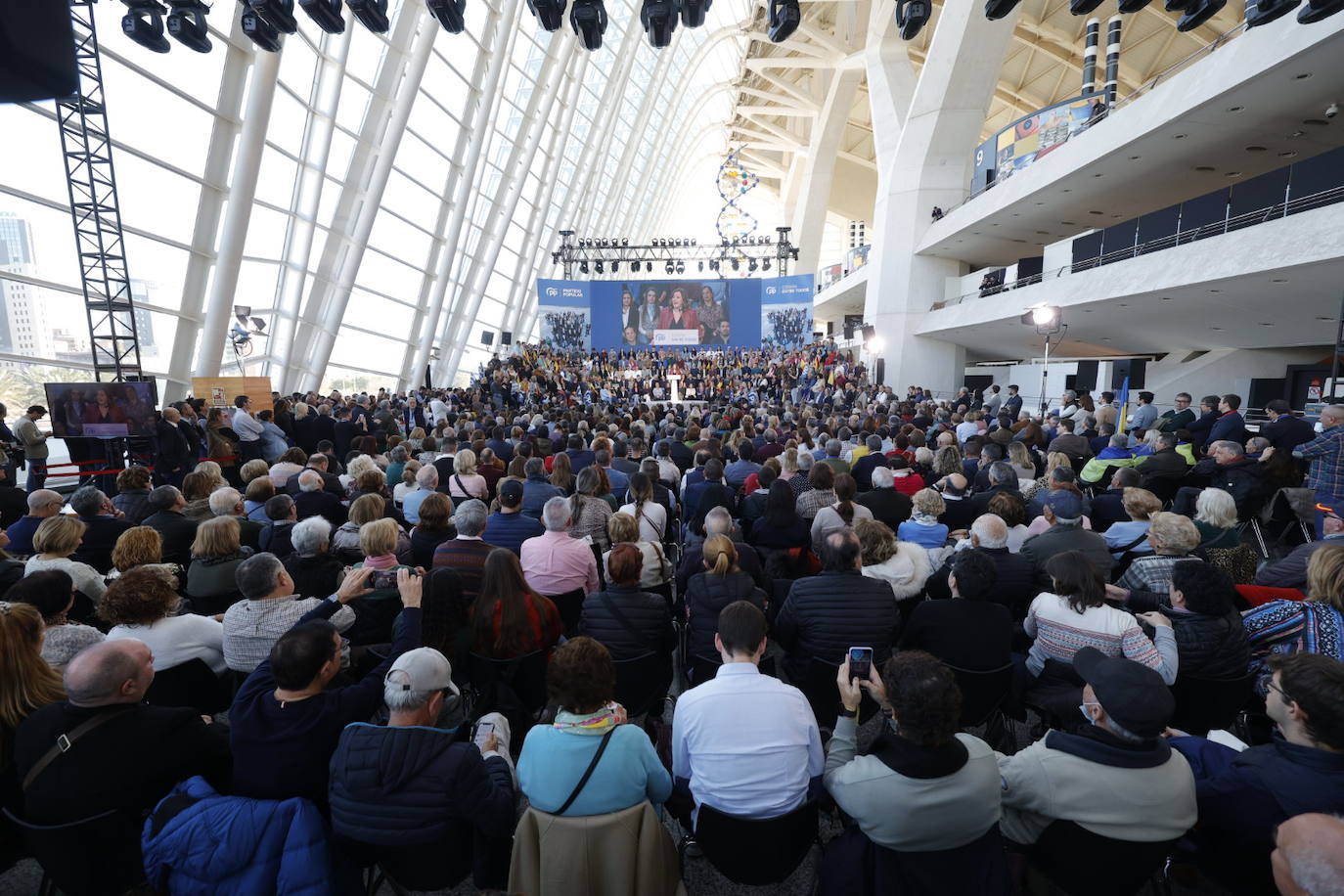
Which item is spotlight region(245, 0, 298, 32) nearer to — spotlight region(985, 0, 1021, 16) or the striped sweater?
spotlight region(985, 0, 1021, 16)

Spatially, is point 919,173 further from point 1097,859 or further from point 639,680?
point 1097,859

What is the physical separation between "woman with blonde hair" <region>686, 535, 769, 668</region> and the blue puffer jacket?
6.22 ft

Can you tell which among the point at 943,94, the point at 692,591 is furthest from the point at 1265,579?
the point at 943,94

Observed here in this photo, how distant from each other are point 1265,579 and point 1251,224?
9.68m

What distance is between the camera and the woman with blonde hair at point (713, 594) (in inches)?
129

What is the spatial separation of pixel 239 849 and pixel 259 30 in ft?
31.7

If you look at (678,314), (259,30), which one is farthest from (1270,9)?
(678,314)

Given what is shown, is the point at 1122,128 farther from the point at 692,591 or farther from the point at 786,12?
the point at 692,591

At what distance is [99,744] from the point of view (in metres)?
1.96

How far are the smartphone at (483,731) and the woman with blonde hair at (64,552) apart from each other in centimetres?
258

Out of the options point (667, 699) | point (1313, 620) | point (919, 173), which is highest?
point (919, 173)

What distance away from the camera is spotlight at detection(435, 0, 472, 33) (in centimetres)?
783

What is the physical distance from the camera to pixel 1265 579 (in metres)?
3.55

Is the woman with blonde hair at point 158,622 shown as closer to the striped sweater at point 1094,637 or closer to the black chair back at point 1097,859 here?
the black chair back at point 1097,859
